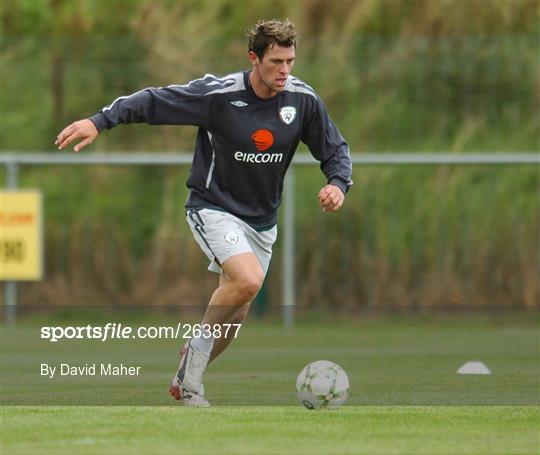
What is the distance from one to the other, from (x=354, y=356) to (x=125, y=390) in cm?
337

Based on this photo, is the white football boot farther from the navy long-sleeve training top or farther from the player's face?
the player's face

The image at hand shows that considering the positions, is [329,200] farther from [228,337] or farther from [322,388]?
[322,388]

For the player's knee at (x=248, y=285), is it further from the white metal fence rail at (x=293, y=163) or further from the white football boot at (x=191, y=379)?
the white metal fence rail at (x=293, y=163)

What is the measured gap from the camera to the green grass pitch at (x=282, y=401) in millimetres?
6047

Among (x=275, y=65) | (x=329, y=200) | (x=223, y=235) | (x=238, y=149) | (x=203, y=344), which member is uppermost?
(x=275, y=65)

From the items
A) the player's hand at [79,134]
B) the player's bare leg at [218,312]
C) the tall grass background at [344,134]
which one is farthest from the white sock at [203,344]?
the tall grass background at [344,134]

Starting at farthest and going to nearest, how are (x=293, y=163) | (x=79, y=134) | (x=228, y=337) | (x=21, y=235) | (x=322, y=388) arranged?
(x=293, y=163) < (x=21, y=235) < (x=228, y=337) < (x=79, y=134) < (x=322, y=388)

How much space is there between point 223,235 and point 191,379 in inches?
30.6

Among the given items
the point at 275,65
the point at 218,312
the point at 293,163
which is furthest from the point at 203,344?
the point at 293,163

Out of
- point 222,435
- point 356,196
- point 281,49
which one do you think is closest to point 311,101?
point 281,49

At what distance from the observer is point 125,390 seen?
28.4ft

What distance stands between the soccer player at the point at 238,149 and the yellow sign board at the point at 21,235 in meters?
7.43

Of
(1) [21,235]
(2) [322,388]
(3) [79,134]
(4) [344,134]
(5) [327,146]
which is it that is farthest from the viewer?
(4) [344,134]

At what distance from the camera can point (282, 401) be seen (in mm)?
8016
